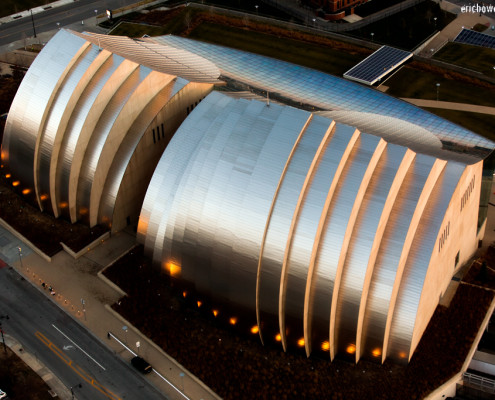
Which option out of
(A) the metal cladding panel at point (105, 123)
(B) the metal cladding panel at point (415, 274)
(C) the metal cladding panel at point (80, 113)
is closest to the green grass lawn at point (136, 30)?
(C) the metal cladding panel at point (80, 113)

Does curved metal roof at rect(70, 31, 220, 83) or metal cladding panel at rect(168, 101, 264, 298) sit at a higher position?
curved metal roof at rect(70, 31, 220, 83)

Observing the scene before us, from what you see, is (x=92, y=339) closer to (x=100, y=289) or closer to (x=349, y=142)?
(x=100, y=289)

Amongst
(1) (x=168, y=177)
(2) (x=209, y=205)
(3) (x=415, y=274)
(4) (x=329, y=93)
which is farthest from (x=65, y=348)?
(4) (x=329, y=93)

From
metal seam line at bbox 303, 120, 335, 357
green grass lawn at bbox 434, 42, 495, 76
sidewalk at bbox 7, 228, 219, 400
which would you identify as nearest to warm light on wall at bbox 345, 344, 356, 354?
metal seam line at bbox 303, 120, 335, 357

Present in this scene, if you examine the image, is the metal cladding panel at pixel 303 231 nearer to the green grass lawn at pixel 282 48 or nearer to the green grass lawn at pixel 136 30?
the green grass lawn at pixel 282 48

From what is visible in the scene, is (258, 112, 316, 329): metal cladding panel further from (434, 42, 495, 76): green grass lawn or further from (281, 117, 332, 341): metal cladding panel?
(434, 42, 495, 76): green grass lawn

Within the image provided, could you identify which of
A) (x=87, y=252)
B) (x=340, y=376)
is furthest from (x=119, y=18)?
(x=340, y=376)
